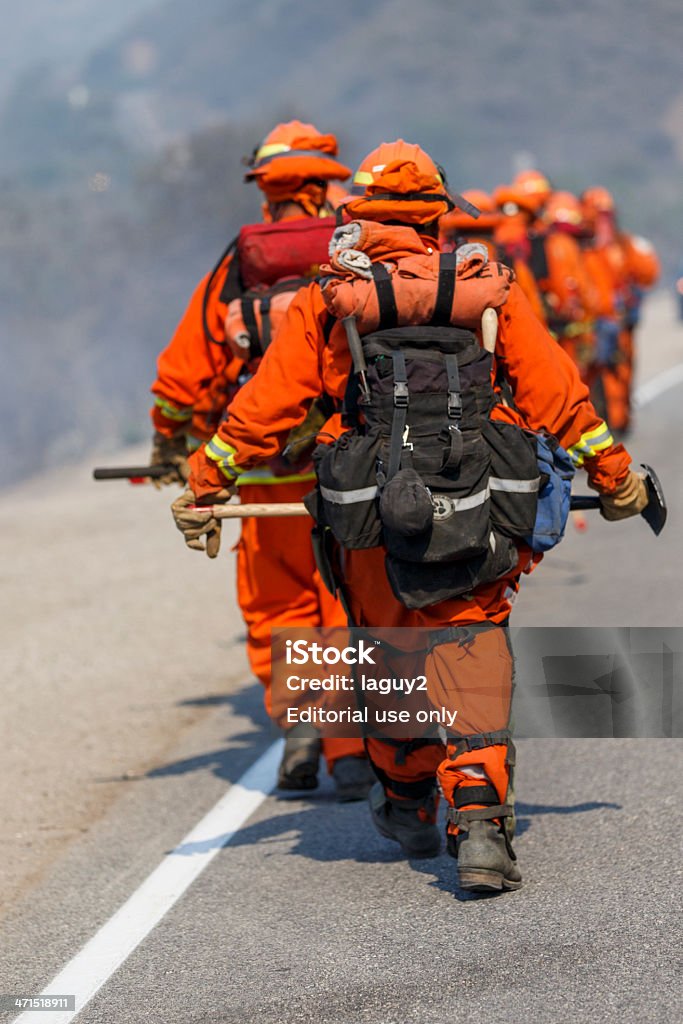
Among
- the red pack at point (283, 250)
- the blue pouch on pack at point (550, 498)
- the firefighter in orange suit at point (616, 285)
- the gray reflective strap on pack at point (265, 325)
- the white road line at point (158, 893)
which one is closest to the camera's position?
the white road line at point (158, 893)

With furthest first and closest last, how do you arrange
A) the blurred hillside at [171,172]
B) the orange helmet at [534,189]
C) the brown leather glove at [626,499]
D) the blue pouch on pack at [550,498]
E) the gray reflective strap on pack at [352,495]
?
the blurred hillside at [171,172] < the orange helmet at [534,189] < the brown leather glove at [626,499] < the blue pouch on pack at [550,498] < the gray reflective strap on pack at [352,495]

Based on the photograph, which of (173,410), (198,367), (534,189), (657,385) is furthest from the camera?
(657,385)

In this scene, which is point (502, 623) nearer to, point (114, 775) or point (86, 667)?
point (114, 775)

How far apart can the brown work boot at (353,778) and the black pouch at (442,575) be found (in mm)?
1423

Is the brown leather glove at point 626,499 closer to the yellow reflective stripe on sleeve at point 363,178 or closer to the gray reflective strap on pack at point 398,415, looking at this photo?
the gray reflective strap on pack at point 398,415

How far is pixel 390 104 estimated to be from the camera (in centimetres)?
18612

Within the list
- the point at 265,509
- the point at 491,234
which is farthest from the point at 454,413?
the point at 491,234

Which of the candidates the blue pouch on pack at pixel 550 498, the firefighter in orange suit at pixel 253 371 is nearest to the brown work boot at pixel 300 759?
the firefighter in orange suit at pixel 253 371

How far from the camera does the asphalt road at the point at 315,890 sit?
13.3 feet

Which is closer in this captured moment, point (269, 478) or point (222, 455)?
point (222, 455)

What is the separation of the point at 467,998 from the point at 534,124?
173396mm

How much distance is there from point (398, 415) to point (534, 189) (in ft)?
29.9

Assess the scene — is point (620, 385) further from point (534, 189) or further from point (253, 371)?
point (253, 371)

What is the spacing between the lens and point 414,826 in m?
5.19
